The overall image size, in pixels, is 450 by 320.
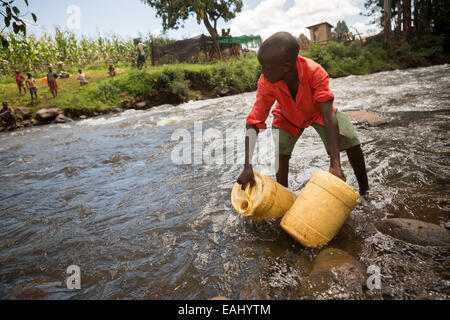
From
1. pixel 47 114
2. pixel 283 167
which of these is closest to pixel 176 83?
pixel 47 114

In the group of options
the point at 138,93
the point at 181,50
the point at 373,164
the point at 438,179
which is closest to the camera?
the point at 438,179

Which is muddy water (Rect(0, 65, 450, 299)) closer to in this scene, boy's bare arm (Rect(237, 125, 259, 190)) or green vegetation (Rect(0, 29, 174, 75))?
boy's bare arm (Rect(237, 125, 259, 190))

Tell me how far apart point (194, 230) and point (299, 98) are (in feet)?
4.31

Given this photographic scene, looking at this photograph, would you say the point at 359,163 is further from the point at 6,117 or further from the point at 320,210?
the point at 6,117

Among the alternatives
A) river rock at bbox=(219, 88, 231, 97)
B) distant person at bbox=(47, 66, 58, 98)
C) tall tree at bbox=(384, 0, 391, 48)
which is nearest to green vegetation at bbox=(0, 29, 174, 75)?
distant person at bbox=(47, 66, 58, 98)

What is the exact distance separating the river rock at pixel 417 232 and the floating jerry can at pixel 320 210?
14.4 inches

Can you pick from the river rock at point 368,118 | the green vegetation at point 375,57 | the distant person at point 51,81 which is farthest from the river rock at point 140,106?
the green vegetation at point 375,57

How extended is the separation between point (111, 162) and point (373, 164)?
3945 mm

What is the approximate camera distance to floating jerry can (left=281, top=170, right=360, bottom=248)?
5.27 ft

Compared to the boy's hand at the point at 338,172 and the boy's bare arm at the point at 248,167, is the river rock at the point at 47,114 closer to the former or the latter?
the boy's bare arm at the point at 248,167

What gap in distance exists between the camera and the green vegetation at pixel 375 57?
55.3ft

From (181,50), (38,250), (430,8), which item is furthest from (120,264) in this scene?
(430,8)

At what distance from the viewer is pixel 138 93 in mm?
13094

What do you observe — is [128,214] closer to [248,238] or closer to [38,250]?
[38,250]
